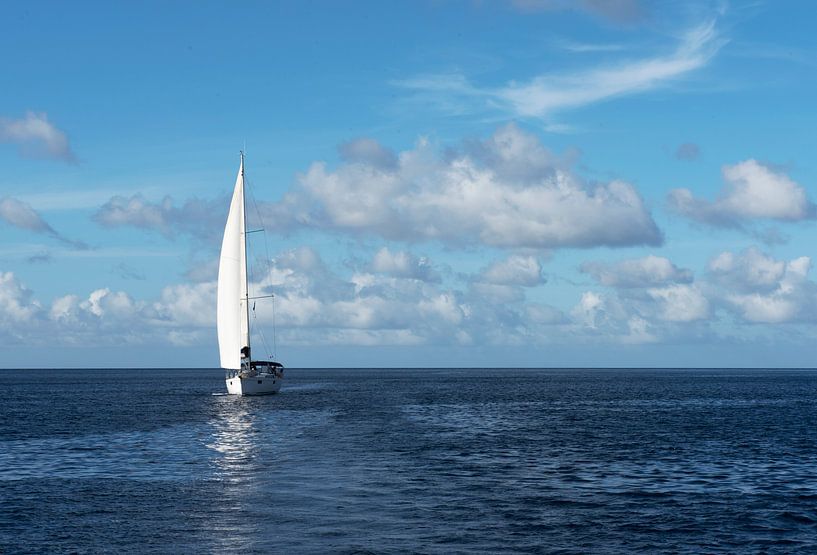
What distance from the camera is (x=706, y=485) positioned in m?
46.4

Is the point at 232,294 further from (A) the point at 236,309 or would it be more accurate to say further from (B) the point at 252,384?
(B) the point at 252,384

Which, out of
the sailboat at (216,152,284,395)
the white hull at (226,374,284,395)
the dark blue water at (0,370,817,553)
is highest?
the sailboat at (216,152,284,395)

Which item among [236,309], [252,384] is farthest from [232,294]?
[252,384]

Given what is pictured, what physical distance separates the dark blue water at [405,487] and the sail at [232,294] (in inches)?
1378

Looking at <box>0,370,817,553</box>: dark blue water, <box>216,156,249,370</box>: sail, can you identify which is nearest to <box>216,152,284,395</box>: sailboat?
<box>216,156,249,370</box>: sail

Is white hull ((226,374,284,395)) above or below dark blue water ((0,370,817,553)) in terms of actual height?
above

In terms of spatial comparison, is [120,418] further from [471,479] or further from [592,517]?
[592,517]

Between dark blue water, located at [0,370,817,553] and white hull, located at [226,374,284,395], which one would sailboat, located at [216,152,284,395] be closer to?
white hull, located at [226,374,284,395]

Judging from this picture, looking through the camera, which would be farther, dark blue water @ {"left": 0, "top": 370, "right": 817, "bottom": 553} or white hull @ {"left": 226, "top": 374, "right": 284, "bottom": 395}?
white hull @ {"left": 226, "top": 374, "right": 284, "bottom": 395}

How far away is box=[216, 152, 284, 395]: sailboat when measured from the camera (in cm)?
12006

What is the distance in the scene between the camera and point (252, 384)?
12088 cm

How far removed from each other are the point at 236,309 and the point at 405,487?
80704 mm

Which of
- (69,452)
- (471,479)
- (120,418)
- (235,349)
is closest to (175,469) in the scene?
(69,452)

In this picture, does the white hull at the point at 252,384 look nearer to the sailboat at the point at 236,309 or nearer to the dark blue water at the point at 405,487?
the sailboat at the point at 236,309
